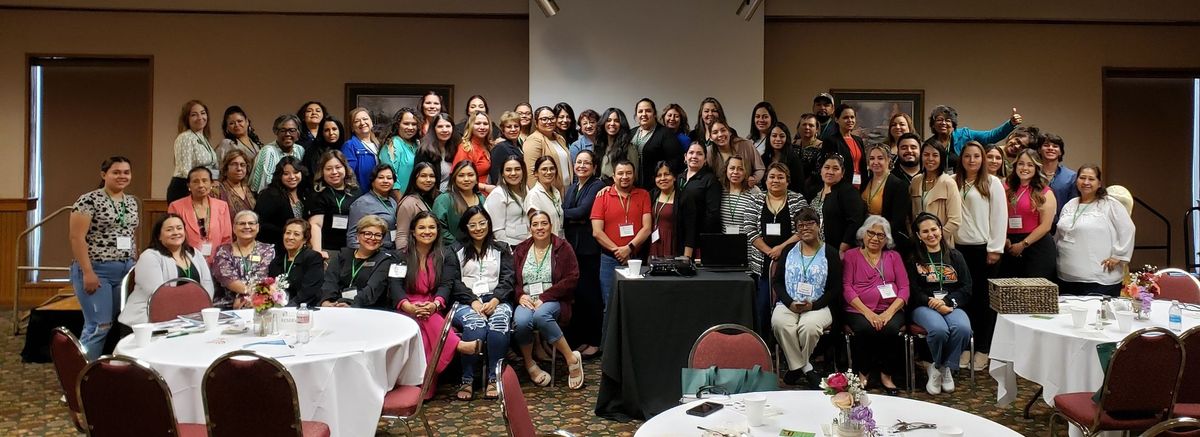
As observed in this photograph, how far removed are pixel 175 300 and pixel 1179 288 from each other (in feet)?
19.6

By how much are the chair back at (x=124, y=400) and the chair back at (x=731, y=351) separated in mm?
2038

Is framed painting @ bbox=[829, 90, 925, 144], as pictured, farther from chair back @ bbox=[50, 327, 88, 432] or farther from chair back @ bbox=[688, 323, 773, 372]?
chair back @ bbox=[50, 327, 88, 432]

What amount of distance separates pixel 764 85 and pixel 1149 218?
218 inches

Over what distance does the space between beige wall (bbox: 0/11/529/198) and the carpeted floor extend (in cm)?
397

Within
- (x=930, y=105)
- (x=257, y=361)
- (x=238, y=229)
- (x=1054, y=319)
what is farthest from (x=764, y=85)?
(x=257, y=361)

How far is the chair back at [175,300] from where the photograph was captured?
4.64m

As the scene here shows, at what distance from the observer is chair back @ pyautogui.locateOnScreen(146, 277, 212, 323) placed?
464cm

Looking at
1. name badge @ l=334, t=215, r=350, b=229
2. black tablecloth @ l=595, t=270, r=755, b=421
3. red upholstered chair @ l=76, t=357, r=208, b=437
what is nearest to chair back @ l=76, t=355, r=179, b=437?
red upholstered chair @ l=76, t=357, r=208, b=437

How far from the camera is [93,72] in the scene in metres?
10.4

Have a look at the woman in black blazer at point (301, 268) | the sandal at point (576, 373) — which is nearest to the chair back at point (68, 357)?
the woman in black blazer at point (301, 268)

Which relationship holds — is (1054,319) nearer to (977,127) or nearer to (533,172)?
(533,172)

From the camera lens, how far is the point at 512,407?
283cm

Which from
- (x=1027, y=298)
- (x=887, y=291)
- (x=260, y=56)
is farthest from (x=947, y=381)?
(x=260, y=56)

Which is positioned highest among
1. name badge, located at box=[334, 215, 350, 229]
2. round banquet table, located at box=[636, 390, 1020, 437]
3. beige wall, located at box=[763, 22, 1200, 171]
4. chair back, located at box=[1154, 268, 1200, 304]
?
beige wall, located at box=[763, 22, 1200, 171]
